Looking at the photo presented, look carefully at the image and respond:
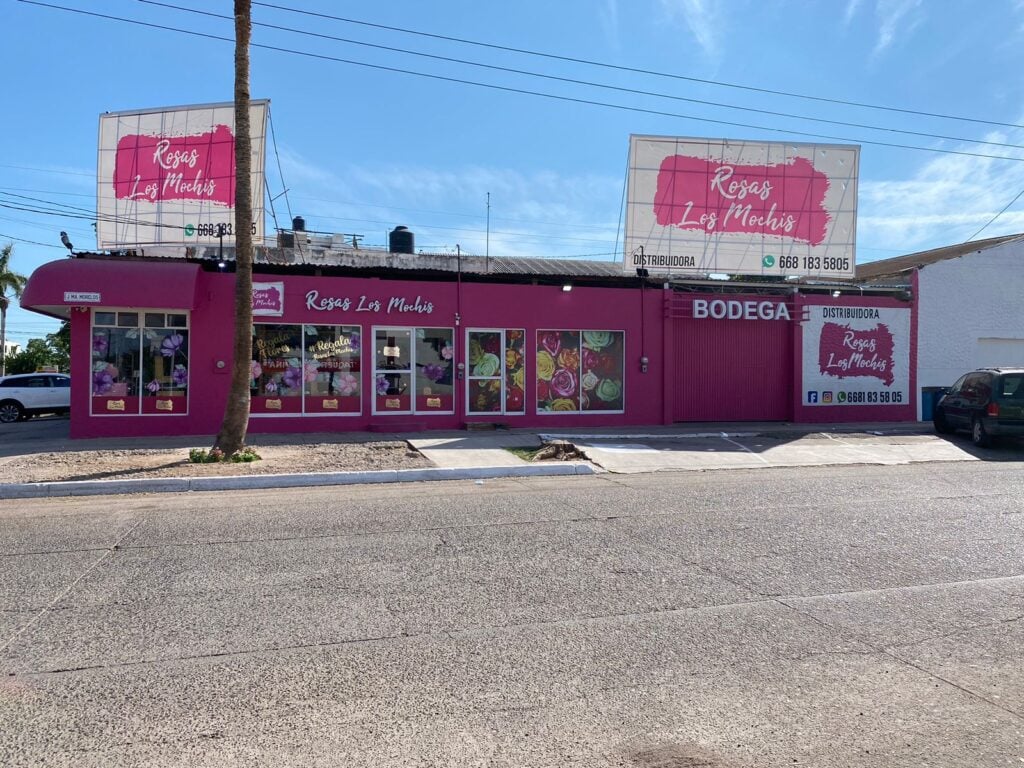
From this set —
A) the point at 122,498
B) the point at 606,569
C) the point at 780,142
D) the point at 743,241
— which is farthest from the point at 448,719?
the point at 780,142

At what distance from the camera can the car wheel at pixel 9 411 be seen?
76.4 feet

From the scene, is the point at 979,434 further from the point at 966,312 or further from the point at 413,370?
the point at 413,370

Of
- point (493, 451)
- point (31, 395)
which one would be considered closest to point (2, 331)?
point (31, 395)

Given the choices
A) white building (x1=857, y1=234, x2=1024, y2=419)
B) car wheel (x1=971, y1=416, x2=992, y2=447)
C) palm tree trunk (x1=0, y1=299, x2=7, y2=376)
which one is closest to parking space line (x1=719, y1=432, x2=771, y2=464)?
car wheel (x1=971, y1=416, x2=992, y2=447)

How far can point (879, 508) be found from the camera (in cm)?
893

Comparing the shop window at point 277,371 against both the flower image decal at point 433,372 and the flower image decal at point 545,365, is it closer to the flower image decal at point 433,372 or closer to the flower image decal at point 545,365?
the flower image decal at point 433,372

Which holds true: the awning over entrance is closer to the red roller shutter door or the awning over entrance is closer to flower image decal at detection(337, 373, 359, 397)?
flower image decal at detection(337, 373, 359, 397)

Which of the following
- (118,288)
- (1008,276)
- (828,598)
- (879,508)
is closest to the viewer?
(828,598)

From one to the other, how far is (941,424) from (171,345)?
698 inches

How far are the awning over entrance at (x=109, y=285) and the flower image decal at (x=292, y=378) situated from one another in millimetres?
2434

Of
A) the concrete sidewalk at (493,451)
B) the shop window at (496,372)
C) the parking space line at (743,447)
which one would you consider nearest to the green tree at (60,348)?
the concrete sidewalk at (493,451)

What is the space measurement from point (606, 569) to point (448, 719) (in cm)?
280

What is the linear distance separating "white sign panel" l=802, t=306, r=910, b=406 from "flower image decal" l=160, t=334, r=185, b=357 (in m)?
15.6

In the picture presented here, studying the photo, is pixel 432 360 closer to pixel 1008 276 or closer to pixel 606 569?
pixel 606 569
